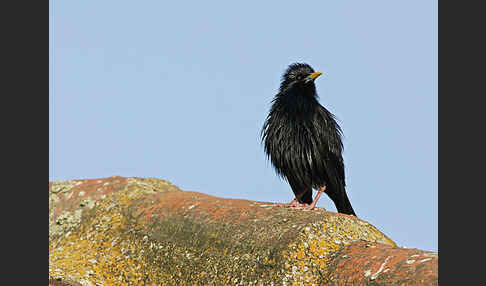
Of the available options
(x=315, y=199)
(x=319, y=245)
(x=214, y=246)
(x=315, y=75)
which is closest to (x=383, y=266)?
(x=319, y=245)

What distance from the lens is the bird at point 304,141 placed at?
7.26 m

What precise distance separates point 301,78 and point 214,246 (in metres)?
2.89

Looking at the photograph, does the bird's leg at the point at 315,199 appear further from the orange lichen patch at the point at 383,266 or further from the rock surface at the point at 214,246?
the orange lichen patch at the point at 383,266

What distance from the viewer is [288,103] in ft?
24.6

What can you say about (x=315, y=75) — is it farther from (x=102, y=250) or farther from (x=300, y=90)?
(x=102, y=250)

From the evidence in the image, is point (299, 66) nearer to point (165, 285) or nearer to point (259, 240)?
point (259, 240)

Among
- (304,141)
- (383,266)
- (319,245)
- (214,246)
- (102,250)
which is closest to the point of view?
(383,266)

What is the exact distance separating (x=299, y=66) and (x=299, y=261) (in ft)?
10.7

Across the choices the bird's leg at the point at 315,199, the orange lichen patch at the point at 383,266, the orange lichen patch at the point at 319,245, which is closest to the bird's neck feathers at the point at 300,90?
the bird's leg at the point at 315,199

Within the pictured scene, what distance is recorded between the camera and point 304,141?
286 inches

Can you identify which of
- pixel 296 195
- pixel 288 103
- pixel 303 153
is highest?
pixel 288 103

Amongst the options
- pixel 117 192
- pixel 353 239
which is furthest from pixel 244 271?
pixel 117 192

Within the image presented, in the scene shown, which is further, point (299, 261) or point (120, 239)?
point (120, 239)

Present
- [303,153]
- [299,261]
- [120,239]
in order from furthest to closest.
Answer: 1. [303,153]
2. [120,239]
3. [299,261]
